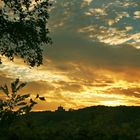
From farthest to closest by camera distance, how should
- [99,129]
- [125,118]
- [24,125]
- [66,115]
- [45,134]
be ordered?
[66,115]
[125,118]
[99,129]
[45,134]
[24,125]

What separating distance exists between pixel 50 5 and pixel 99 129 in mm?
10696

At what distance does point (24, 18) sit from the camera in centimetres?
2456

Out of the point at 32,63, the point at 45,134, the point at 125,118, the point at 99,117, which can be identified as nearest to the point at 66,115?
the point at 125,118

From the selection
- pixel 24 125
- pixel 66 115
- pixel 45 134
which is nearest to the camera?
pixel 24 125

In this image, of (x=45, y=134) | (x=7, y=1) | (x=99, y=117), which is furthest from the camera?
(x=7, y=1)

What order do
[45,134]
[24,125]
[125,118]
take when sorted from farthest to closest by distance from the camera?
[125,118] < [45,134] < [24,125]

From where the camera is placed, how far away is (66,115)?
78688 millimetres

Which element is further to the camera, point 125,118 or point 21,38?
point 125,118

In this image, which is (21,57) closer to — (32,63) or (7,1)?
(32,63)

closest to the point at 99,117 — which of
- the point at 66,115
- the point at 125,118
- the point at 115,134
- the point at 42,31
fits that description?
the point at 115,134

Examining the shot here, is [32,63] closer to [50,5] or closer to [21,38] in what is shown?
[21,38]

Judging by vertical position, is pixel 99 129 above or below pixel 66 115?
below

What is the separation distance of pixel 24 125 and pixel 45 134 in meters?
1.18

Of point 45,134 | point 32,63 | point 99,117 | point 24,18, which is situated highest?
point 24,18
